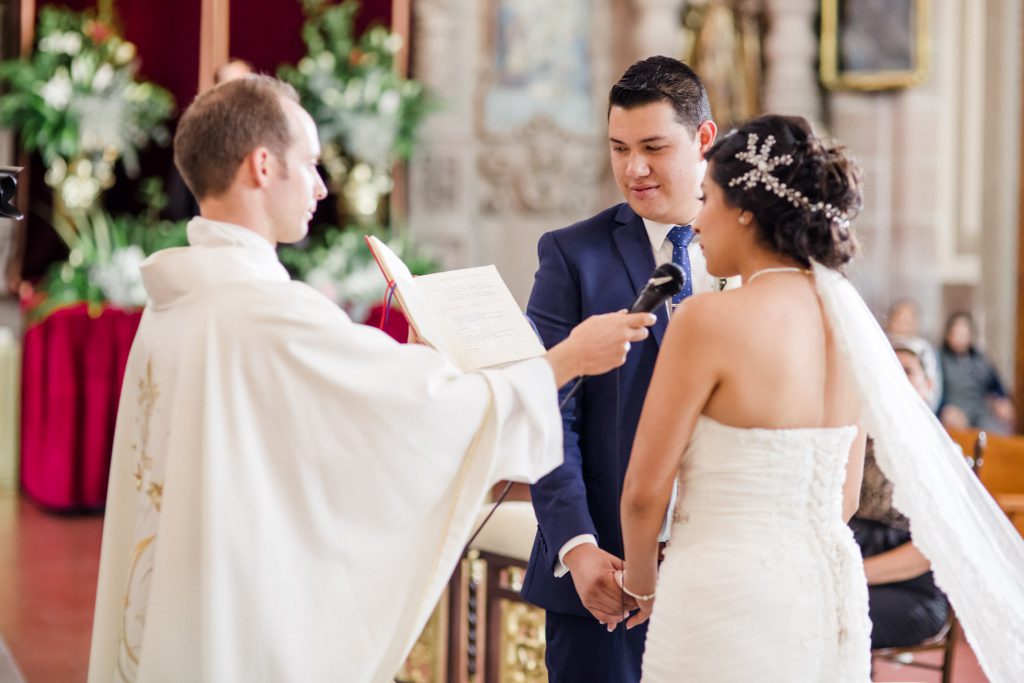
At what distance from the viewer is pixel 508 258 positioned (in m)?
10.4

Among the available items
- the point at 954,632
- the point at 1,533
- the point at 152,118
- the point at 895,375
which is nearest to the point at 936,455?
the point at 895,375

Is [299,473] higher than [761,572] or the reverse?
higher

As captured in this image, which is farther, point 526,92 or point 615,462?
point 526,92

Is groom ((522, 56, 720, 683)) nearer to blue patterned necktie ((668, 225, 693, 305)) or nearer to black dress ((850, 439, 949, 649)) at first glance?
blue patterned necktie ((668, 225, 693, 305))

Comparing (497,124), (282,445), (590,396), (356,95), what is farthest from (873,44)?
(282,445)

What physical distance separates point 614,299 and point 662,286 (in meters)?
0.37

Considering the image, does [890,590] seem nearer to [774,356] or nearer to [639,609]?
[639,609]

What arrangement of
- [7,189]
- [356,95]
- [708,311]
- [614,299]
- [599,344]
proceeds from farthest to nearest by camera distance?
1. [356,95]
2. [7,189]
3. [614,299]
4. [599,344]
5. [708,311]

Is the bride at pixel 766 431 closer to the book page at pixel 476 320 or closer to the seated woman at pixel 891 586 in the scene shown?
the book page at pixel 476 320

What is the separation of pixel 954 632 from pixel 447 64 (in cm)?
707

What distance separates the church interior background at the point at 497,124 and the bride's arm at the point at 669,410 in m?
6.05

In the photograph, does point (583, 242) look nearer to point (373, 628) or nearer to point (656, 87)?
point (656, 87)

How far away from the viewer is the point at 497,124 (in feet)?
33.8

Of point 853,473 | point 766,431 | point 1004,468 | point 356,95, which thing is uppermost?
point 356,95
